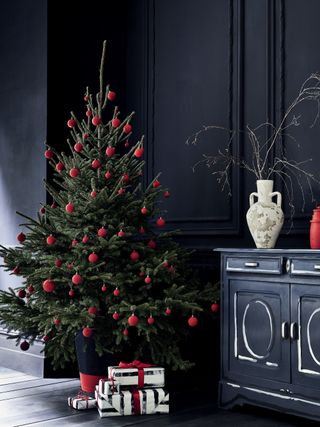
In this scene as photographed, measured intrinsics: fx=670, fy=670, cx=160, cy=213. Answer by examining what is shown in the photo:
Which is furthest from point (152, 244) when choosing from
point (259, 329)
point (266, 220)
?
point (259, 329)

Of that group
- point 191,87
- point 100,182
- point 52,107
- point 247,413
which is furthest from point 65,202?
point 247,413

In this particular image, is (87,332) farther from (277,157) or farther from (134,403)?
(277,157)

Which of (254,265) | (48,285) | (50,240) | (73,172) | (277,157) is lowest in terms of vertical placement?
(48,285)

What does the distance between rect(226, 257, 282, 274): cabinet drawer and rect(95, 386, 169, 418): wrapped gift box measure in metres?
0.76

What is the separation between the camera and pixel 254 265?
3.46 meters

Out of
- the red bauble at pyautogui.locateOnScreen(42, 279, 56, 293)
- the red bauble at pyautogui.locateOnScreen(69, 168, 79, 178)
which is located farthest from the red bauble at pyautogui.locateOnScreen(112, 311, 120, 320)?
the red bauble at pyautogui.locateOnScreen(69, 168, 79, 178)

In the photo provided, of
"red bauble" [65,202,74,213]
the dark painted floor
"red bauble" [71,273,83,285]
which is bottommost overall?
the dark painted floor

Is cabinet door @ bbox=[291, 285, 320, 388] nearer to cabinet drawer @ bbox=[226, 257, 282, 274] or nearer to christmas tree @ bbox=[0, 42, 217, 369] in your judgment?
cabinet drawer @ bbox=[226, 257, 282, 274]

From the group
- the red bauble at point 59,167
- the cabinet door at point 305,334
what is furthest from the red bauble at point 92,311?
the cabinet door at point 305,334

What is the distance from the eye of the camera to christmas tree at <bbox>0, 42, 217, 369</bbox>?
3.60m

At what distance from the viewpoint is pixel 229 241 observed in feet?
13.8

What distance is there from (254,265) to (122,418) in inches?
40.4

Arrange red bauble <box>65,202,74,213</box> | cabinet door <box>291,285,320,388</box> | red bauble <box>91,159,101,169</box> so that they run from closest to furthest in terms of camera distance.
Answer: cabinet door <box>291,285,320,388</box> → red bauble <box>65,202,74,213</box> → red bauble <box>91,159,101,169</box>

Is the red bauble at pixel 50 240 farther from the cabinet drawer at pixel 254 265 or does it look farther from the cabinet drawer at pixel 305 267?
the cabinet drawer at pixel 305 267
